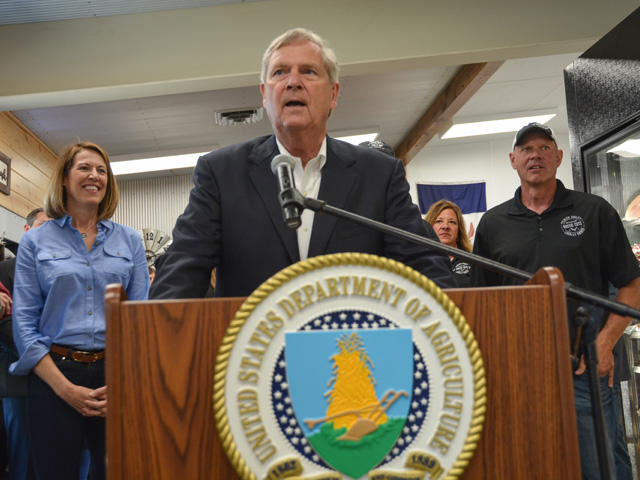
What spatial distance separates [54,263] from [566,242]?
6.70 ft

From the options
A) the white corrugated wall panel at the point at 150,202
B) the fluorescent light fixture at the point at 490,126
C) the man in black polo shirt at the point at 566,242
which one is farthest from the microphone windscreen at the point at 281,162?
the white corrugated wall panel at the point at 150,202

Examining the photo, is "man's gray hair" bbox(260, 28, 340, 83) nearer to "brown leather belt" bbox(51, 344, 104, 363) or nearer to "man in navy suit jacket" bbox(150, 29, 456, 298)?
"man in navy suit jacket" bbox(150, 29, 456, 298)

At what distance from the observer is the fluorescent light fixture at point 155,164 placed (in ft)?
29.7

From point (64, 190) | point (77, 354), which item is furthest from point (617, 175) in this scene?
point (77, 354)

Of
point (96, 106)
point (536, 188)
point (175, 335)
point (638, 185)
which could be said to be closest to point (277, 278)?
point (175, 335)


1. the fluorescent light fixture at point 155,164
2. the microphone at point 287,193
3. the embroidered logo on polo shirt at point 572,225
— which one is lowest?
the microphone at point 287,193

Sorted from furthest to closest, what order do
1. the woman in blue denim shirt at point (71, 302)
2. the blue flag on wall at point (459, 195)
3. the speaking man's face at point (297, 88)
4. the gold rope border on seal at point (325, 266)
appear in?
1. the blue flag on wall at point (459, 195)
2. the woman in blue denim shirt at point (71, 302)
3. the speaking man's face at point (297, 88)
4. the gold rope border on seal at point (325, 266)

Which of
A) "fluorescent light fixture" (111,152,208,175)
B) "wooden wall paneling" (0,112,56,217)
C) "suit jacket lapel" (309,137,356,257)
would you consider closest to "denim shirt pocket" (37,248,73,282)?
"suit jacket lapel" (309,137,356,257)

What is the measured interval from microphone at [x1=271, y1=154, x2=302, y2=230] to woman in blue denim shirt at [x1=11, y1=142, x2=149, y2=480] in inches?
50.3

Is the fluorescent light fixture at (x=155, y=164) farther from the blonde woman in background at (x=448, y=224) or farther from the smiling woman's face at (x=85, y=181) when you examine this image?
the smiling woman's face at (x=85, y=181)

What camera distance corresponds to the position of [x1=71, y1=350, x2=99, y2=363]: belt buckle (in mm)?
2283

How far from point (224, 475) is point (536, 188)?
235 cm

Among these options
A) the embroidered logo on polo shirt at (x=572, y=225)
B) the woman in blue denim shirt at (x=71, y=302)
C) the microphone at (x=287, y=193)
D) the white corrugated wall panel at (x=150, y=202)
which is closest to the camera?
the microphone at (x=287, y=193)

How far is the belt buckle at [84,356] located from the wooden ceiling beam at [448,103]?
4.73m
